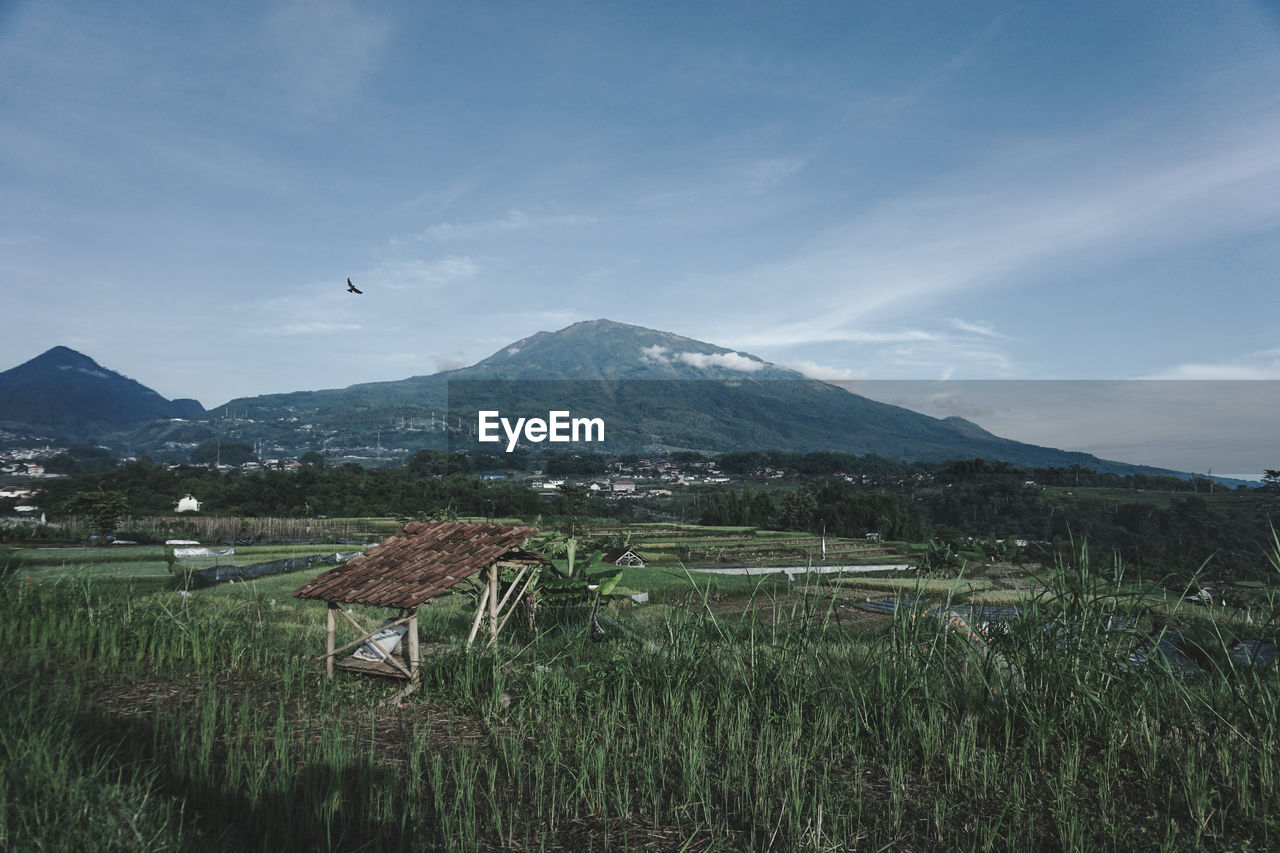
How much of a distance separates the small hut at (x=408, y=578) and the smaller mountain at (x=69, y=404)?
13577 cm

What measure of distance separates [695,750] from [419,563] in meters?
3.18

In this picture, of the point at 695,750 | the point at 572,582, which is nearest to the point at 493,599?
the point at 572,582

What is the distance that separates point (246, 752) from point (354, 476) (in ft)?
144

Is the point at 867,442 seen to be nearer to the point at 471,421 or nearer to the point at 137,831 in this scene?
the point at 471,421

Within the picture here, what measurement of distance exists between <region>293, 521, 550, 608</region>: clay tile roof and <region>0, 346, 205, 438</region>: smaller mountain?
5343 inches

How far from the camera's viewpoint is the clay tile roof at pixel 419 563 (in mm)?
5043

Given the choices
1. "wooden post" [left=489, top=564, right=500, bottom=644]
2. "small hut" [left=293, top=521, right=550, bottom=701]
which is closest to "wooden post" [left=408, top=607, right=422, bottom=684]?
"small hut" [left=293, top=521, right=550, bottom=701]

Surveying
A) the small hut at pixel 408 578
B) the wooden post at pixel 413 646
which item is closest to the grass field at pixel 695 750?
the wooden post at pixel 413 646

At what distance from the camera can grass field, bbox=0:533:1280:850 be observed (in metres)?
2.70

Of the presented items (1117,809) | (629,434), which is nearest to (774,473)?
(629,434)

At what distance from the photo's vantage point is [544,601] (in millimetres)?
8742

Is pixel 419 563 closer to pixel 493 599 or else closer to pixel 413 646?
pixel 413 646

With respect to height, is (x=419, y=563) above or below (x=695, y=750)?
above

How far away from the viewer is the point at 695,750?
325 cm
